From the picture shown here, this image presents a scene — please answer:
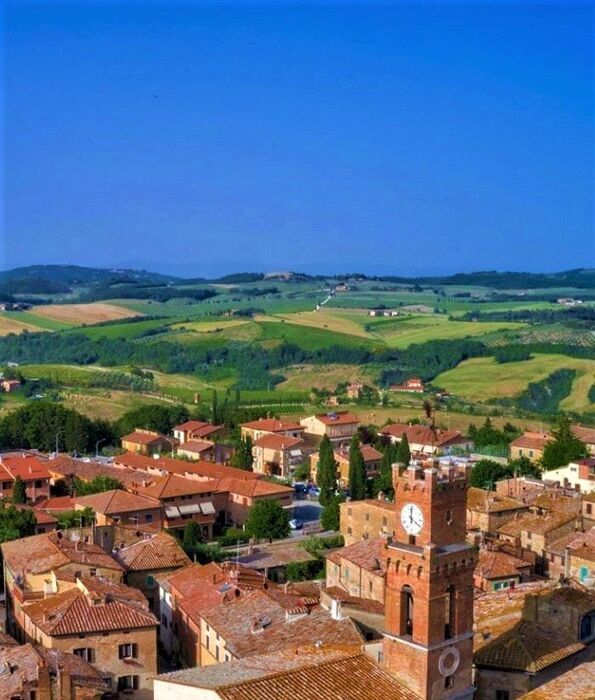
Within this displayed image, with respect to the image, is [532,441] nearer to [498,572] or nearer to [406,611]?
[498,572]

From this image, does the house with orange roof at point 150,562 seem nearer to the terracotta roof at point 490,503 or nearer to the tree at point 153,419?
the terracotta roof at point 490,503

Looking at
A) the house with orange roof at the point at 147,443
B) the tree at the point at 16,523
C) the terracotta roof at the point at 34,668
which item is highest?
the terracotta roof at the point at 34,668

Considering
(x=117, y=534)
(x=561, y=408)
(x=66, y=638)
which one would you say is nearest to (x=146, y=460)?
(x=117, y=534)

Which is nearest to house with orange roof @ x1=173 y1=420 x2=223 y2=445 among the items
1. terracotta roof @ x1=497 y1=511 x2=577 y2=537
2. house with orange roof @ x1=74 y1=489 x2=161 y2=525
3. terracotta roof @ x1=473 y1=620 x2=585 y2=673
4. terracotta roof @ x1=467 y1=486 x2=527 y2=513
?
house with orange roof @ x1=74 y1=489 x2=161 y2=525

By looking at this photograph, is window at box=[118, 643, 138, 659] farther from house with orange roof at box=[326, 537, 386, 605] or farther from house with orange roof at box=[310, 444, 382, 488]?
house with orange roof at box=[310, 444, 382, 488]

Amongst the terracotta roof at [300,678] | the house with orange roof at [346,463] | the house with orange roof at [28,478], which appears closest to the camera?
the terracotta roof at [300,678]

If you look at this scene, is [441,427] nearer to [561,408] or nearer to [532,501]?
[561,408]

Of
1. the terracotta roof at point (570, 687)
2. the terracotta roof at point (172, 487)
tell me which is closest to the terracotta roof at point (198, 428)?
the terracotta roof at point (172, 487)
